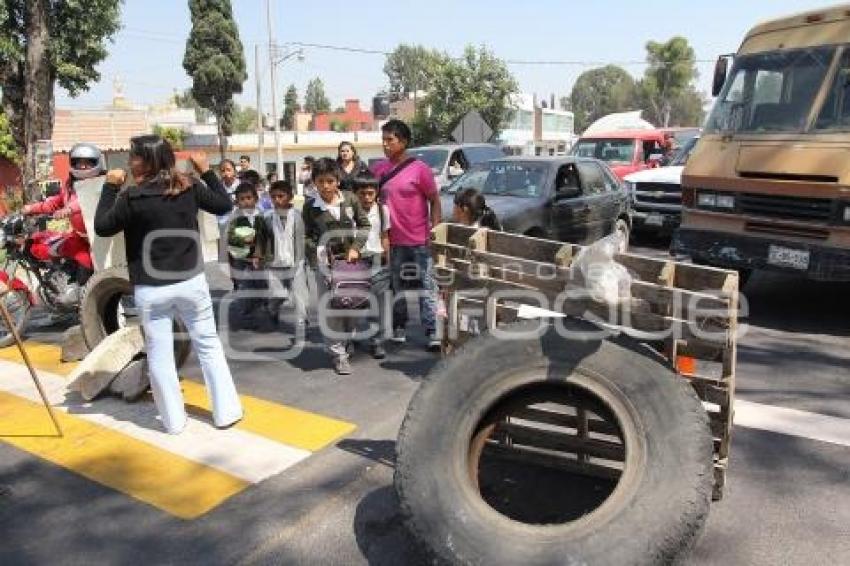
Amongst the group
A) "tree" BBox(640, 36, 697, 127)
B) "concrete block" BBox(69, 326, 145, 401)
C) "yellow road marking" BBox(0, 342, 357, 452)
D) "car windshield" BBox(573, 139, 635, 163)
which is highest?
"tree" BBox(640, 36, 697, 127)

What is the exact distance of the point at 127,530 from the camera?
3.25 meters

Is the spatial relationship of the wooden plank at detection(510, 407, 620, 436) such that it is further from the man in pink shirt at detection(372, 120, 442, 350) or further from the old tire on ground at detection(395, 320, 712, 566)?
the man in pink shirt at detection(372, 120, 442, 350)

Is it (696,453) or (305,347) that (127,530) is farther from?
(305,347)

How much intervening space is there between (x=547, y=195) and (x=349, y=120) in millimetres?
80540

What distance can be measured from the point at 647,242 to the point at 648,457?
1016 centimetres

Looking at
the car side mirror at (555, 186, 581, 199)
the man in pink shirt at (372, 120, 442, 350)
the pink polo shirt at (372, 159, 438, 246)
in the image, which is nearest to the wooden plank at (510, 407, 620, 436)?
the man in pink shirt at (372, 120, 442, 350)

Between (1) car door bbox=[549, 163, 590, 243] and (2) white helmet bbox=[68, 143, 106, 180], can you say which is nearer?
(2) white helmet bbox=[68, 143, 106, 180]

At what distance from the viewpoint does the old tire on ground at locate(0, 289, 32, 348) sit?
6.29 meters

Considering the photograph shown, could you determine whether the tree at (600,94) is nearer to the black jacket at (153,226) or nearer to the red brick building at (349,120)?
the red brick building at (349,120)

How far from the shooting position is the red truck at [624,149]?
16.0 m

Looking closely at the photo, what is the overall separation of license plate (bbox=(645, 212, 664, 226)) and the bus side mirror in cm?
361

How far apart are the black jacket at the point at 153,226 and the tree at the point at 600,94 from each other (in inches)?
4913

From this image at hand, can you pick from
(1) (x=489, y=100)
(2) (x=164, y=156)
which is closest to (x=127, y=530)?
(2) (x=164, y=156)

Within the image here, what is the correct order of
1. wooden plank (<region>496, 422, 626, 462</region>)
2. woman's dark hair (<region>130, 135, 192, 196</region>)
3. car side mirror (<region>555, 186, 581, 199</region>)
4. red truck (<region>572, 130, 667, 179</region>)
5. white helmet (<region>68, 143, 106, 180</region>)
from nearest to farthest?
wooden plank (<region>496, 422, 626, 462</region>) → woman's dark hair (<region>130, 135, 192, 196</region>) → white helmet (<region>68, 143, 106, 180</region>) → car side mirror (<region>555, 186, 581, 199</region>) → red truck (<region>572, 130, 667, 179</region>)
